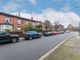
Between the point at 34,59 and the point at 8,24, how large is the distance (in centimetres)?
4307

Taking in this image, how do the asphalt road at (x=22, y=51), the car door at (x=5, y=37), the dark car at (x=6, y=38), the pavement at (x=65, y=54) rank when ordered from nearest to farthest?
the pavement at (x=65, y=54) → the asphalt road at (x=22, y=51) → the dark car at (x=6, y=38) → the car door at (x=5, y=37)

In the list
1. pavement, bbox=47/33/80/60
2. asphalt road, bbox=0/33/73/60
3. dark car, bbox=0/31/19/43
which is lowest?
asphalt road, bbox=0/33/73/60

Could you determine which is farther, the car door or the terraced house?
the terraced house

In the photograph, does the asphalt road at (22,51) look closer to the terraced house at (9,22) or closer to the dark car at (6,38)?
the dark car at (6,38)

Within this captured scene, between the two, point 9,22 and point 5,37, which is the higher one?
point 9,22

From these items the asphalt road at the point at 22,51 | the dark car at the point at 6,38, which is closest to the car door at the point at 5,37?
the dark car at the point at 6,38

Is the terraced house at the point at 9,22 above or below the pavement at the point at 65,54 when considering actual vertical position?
above

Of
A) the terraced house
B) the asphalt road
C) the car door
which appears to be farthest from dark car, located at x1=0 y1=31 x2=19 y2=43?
the terraced house

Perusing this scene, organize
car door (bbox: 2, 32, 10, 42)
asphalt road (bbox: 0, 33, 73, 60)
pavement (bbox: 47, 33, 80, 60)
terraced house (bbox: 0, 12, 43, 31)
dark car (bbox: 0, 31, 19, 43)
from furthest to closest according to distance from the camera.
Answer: terraced house (bbox: 0, 12, 43, 31) → car door (bbox: 2, 32, 10, 42) → dark car (bbox: 0, 31, 19, 43) → asphalt road (bbox: 0, 33, 73, 60) → pavement (bbox: 47, 33, 80, 60)

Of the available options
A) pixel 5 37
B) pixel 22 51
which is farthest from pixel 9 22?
pixel 22 51

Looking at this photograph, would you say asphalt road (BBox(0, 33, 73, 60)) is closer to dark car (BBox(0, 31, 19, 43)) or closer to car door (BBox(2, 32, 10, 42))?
dark car (BBox(0, 31, 19, 43))

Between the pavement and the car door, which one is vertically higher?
the car door

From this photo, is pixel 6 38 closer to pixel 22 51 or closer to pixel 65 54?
pixel 22 51

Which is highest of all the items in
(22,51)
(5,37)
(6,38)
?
(5,37)
